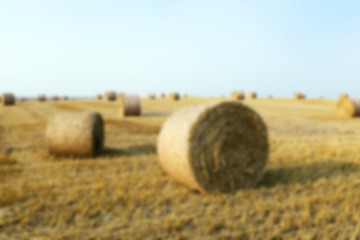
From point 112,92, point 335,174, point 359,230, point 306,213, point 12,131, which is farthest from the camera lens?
point 112,92

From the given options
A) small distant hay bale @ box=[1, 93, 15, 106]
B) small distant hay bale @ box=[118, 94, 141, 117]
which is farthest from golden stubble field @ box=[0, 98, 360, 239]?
small distant hay bale @ box=[1, 93, 15, 106]

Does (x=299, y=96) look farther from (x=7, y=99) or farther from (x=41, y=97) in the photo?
(x=41, y=97)

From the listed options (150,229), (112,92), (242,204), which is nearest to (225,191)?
(242,204)

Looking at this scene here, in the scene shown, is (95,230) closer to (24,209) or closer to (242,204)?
(24,209)

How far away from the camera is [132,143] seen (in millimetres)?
10617

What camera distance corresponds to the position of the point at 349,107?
19.9 meters

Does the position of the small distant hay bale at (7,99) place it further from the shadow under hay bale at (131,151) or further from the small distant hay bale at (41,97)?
the shadow under hay bale at (131,151)

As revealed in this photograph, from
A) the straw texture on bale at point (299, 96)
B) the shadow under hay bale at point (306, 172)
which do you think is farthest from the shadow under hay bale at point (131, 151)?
the straw texture on bale at point (299, 96)

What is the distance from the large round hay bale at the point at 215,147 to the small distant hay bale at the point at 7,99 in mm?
31853

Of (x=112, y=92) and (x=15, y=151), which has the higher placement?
(x=112, y=92)

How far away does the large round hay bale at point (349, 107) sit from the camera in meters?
19.5

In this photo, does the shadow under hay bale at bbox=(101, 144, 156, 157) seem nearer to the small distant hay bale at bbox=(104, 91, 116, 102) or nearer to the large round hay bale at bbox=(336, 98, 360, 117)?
the large round hay bale at bbox=(336, 98, 360, 117)

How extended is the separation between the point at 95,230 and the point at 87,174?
2.68 meters

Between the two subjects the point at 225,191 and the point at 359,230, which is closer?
the point at 359,230
